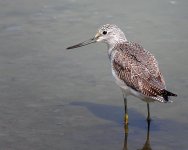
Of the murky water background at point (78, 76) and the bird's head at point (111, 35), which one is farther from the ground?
the bird's head at point (111, 35)

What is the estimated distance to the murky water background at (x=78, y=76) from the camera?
845cm

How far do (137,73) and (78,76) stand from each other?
177 cm

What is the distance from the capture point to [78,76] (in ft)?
33.6

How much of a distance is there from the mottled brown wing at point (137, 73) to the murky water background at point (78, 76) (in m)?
0.66

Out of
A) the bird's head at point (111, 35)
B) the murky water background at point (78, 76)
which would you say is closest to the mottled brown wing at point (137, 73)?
the bird's head at point (111, 35)

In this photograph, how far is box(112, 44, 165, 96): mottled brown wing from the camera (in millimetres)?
8434

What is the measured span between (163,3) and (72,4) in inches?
76.1

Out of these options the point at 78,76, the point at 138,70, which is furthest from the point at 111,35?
the point at 138,70

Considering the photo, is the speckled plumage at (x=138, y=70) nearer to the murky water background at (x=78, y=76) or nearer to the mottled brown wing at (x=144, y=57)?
the mottled brown wing at (x=144, y=57)

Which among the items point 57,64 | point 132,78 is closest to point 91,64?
point 57,64

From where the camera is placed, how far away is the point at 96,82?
10070 mm

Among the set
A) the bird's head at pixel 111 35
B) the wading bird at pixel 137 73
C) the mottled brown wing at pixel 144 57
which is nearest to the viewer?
the wading bird at pixel 137 73

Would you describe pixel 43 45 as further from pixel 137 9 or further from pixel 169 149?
pixel 169 149

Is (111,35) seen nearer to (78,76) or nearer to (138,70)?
(78,76)
